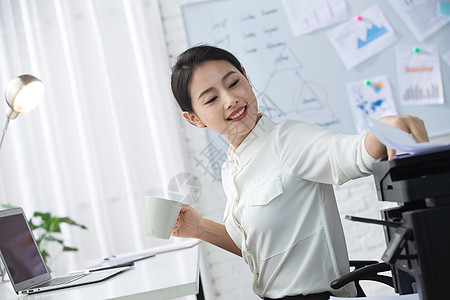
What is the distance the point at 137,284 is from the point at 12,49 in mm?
2149

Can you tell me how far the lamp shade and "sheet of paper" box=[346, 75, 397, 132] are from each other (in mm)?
1717

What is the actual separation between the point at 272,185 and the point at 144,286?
468mm

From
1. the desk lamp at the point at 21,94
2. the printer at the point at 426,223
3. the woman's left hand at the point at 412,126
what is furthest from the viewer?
the desk lamp at the point at 21,94

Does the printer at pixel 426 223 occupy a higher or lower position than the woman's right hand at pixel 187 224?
higher

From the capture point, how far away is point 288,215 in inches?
53.2

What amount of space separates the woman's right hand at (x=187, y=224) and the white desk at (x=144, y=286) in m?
0.17

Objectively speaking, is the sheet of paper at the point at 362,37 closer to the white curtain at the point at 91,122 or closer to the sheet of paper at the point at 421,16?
the sheet of paper at the point at 421,16

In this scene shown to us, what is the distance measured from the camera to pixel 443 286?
715 mm

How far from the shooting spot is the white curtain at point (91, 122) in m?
2.78

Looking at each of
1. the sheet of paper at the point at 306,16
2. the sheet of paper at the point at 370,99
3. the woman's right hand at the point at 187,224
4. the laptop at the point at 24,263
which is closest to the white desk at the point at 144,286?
the laptop at the point at 24,263

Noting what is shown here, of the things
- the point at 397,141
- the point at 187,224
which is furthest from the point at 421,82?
the point at 397,141

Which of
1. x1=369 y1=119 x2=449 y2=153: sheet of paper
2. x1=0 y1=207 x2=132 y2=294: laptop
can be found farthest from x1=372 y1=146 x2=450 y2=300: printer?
x1=0 y1=207 x2=132 y2=294: laptop

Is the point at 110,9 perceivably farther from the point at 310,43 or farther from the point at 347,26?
the point at 347,26

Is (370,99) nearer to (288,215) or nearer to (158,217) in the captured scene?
(288,215)
